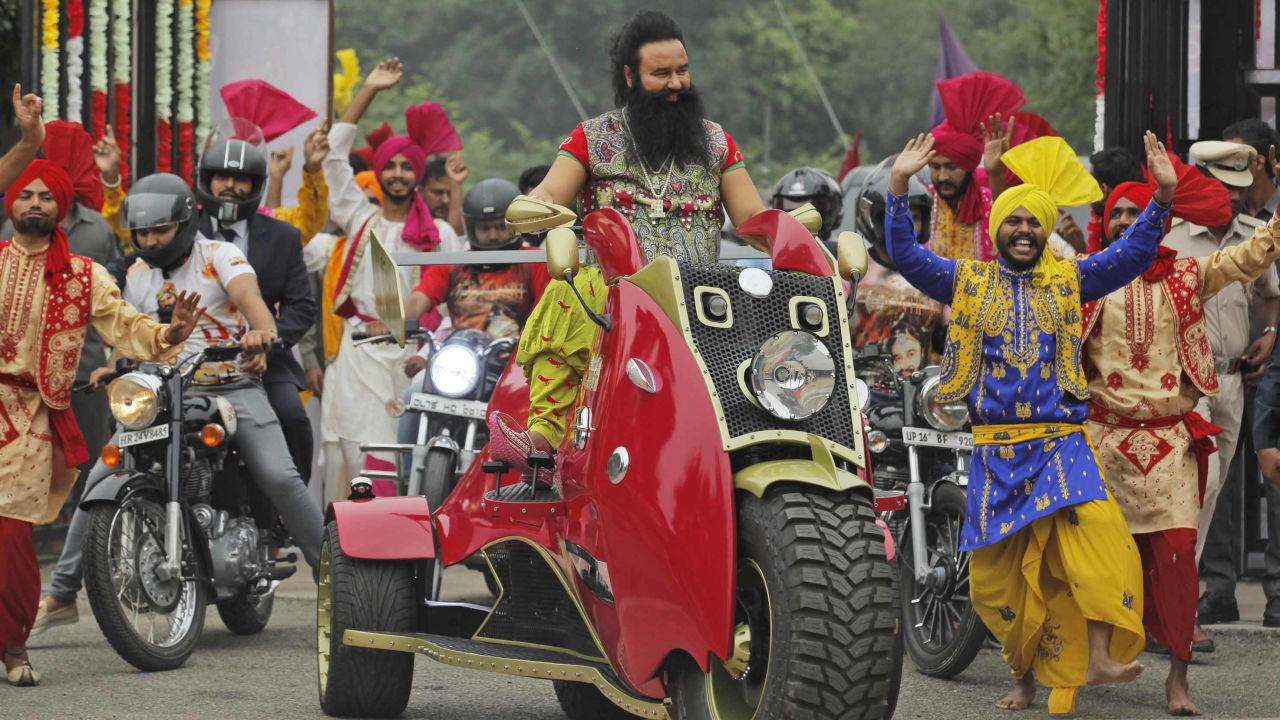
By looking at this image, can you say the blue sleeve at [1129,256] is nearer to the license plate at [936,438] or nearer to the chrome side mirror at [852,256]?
the license plate at [936,438]

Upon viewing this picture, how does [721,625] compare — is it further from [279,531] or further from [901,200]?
[279,531]

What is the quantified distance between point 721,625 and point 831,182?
5.75 metres

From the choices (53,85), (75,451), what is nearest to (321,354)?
(53,85)

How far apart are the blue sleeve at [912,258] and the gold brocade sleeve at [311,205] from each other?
462cm

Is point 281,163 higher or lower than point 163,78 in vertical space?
lower

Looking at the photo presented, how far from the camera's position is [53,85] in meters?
12.0

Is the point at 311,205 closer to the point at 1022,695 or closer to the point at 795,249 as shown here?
the point at 1022,695

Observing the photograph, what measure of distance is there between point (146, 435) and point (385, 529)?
5.85 ft

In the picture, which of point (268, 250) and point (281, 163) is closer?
point (268, 250)

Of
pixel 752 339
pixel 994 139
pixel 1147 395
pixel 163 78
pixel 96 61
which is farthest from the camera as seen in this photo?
pixel 163 78

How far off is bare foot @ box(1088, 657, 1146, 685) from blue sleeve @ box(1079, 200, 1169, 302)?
1300mm

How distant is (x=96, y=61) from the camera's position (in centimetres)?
1225

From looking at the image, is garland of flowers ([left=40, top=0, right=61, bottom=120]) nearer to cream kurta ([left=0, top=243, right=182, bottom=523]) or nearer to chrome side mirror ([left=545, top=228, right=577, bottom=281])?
cream kurta ([left=0, top=243, right=182, bottom=523])

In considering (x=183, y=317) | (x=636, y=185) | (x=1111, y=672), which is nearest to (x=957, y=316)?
(x=1111, y=672)
